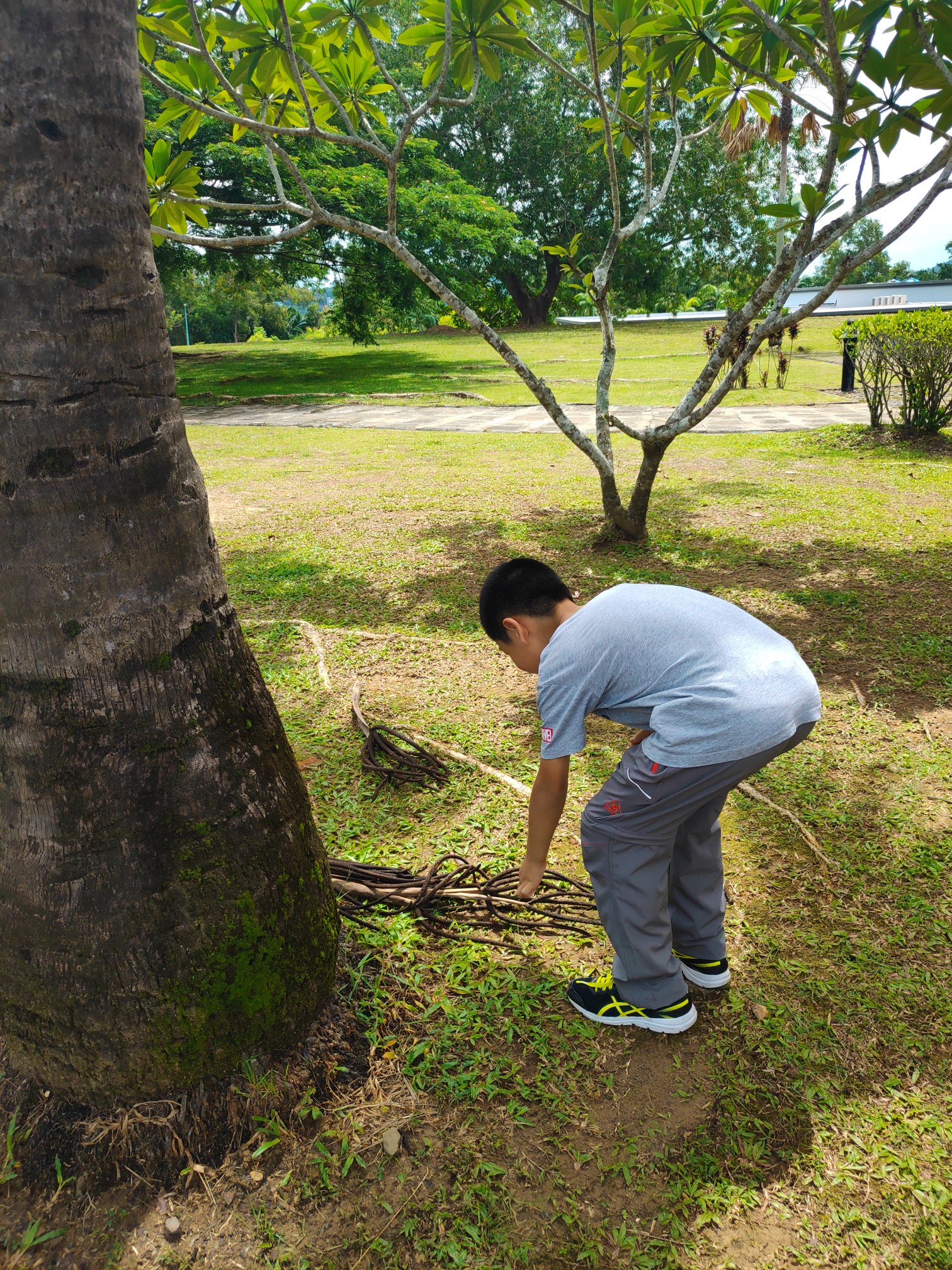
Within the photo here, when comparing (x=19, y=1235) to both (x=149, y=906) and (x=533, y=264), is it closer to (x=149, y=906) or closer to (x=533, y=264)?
(x=149, y=906)

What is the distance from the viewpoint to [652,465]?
5.69 m

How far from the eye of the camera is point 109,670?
5.14 ft

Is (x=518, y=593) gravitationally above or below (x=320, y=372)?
below

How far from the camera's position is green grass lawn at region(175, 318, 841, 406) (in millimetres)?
16078

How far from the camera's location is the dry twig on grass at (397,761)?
322 centimetres

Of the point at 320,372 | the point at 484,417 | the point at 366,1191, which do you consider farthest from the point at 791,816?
the point at 320,372

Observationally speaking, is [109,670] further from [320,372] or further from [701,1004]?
[320,372]

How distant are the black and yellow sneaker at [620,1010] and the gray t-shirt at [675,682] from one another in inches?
→ 26.7

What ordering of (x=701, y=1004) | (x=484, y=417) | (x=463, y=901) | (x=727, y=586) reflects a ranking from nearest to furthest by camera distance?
(x=701, y=1004), (x=463, y=901), (x=727, y=586), (x=484, y=417)

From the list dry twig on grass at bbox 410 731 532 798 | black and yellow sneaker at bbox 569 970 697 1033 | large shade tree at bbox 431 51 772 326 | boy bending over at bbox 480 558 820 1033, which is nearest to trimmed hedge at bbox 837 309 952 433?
dry twig on grass at bbox 410 731 532 798

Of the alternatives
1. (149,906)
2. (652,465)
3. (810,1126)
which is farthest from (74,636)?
(652,465)

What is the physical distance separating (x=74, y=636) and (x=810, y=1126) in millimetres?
1854

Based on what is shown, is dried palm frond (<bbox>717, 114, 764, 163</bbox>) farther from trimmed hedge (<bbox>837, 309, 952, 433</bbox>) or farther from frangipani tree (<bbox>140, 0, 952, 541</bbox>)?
frangipani tree (<bbox>140, 0, 952, 541</bbox>)

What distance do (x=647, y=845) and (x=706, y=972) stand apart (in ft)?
1.73
